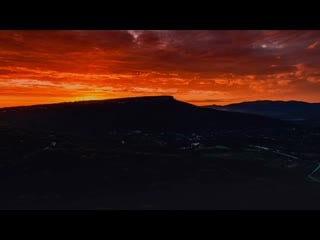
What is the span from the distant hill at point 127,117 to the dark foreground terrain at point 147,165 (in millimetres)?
76

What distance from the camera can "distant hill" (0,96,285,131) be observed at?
1648 centimetres

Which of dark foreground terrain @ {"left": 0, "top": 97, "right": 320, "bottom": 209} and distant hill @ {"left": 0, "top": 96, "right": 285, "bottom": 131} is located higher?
distant hill @ {"left": 0, "top": 96, "right": 285, "bottom": 131}

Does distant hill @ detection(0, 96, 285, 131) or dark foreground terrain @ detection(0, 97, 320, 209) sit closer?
dark foreground terrain @ detection(0, 97, 320, 209)

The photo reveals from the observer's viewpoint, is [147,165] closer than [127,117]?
Yes

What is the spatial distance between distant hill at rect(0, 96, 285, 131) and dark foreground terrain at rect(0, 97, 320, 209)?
0.25 feet

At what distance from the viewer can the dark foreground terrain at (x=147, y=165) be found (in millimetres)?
7449

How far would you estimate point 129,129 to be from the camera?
51.5ft

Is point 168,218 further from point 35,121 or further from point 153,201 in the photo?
point 35,121

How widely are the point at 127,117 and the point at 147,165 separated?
695 cm

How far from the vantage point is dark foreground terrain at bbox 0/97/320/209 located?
7.45 m

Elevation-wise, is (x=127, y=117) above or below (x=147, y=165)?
above

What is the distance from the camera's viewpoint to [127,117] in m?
17.0
